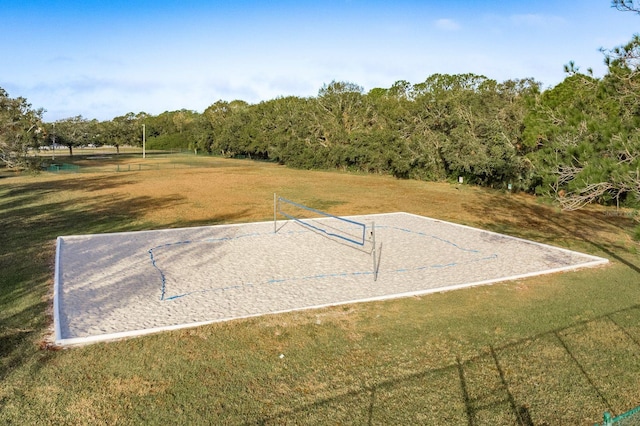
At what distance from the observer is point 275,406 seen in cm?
517

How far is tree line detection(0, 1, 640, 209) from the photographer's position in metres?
6.93

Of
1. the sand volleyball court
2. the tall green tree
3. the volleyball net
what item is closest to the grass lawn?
the sand volleyball court

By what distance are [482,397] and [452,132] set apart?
2597 cm

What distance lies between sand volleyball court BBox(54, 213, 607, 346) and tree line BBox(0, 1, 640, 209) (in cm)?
267

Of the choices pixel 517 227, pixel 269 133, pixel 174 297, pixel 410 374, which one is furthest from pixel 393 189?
pixel 269 133

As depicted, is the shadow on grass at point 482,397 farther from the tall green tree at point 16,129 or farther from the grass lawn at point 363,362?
the tall green tree at point 16,129

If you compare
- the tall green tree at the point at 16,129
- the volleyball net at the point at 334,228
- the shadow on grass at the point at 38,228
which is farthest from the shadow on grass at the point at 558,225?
the tall green tree at the point at 16,129

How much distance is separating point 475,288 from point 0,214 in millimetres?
17607

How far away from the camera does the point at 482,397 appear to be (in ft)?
17.5

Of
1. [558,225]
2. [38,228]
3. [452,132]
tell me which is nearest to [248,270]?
[38,228]

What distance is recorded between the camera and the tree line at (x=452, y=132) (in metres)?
6.93

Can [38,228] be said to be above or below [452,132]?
below

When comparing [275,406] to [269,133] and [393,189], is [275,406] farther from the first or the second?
[269,133]

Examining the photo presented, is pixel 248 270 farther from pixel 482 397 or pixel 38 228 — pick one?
pixel 38 228
